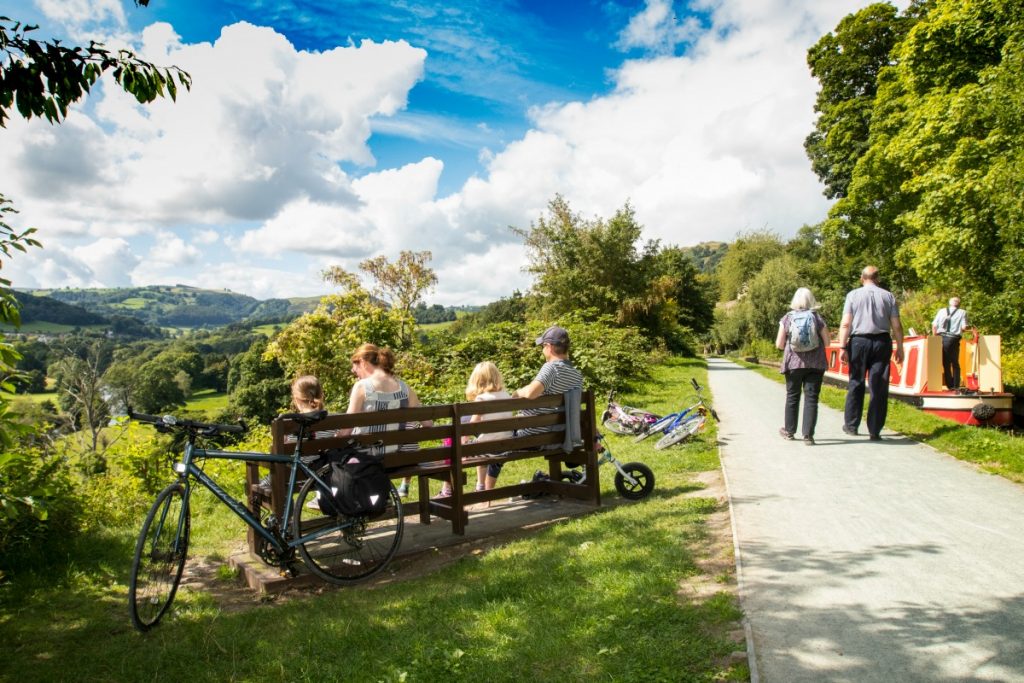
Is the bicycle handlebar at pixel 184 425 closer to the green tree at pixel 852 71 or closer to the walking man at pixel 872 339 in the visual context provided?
the walking man at pixel 872 339

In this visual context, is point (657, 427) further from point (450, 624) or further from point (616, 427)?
point (450, 624)

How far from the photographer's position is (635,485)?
711 cm

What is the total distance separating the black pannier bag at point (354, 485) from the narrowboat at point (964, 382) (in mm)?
9552

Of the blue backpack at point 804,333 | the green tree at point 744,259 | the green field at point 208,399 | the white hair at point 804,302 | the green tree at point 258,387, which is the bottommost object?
the green field at point 208,399

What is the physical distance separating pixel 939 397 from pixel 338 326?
2450 centimetres

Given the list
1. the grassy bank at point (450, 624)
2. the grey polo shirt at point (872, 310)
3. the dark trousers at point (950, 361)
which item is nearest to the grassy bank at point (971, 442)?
the grey polo shirt at point (872, 310)

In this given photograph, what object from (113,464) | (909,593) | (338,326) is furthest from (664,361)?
(909,593)

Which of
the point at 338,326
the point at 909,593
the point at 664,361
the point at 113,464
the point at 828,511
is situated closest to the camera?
the point at 909,593

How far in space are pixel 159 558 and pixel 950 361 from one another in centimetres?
1428

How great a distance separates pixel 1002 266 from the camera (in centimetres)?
1448

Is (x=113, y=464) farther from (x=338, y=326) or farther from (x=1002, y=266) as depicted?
(x=338, y=326)

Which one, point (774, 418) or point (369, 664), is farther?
point (774, 418)

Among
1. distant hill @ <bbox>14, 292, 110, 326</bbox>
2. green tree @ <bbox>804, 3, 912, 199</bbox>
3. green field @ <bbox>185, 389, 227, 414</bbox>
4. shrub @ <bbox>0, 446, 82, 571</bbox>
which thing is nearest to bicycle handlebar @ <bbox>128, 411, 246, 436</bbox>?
shrub @ <bbox>0, 446, 82, 571</bbox>

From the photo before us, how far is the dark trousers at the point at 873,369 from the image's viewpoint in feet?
29.0
